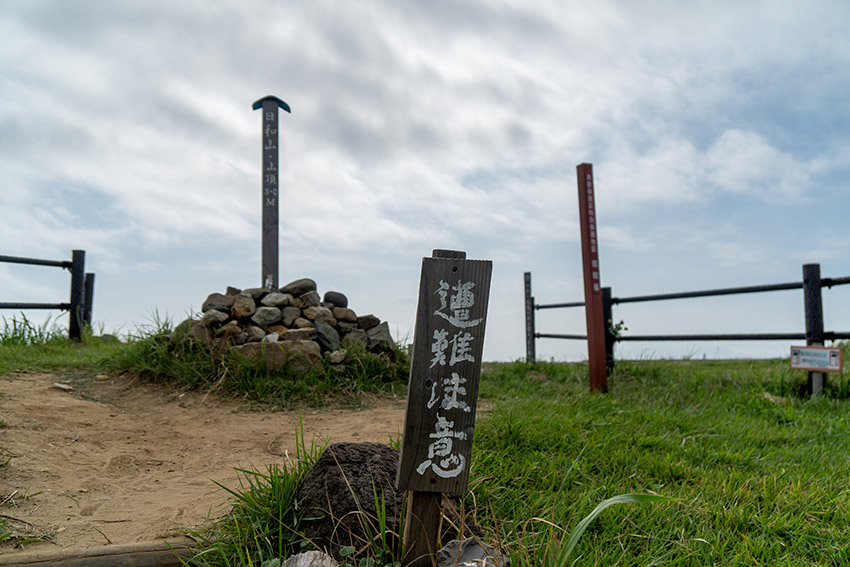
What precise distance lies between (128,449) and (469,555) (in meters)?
2.87

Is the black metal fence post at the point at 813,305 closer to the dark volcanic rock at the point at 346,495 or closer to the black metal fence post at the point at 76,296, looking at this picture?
the dark volcanic rock at the point at 346,495

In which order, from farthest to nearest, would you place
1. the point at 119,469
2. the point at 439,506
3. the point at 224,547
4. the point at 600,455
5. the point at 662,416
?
1. the point at 662,416
2. the point at 119,469
3. the point at 600,455
4. the point at 224,547
5. the point at 439,506

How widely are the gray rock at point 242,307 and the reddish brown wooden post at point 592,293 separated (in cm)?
335

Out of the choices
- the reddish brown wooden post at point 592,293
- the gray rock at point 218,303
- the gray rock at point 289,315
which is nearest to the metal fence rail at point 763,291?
the reddish brown wooden post at point 592,293

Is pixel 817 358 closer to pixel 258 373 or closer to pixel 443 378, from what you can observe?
pixel 443 378

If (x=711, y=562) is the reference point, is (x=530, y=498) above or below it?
above

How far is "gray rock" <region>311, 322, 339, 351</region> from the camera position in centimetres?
573

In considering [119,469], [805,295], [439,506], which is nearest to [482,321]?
[439,506]

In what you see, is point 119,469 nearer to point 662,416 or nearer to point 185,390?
point 185,390

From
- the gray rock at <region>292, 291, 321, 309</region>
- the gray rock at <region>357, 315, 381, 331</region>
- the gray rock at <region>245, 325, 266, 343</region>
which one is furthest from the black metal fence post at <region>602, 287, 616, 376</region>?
the gray rock at <region>245, 325, 266, 343</region>

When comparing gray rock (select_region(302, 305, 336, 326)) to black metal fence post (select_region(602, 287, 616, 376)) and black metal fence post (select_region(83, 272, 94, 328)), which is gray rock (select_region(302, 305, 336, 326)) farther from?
black metal fence post (select_region(83, 272, 94, 328))

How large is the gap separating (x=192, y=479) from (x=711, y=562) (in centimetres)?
260

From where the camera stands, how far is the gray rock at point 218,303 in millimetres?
5941

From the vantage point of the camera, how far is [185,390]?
533 centimetres
